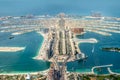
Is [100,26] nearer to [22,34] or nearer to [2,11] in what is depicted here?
[22,34]

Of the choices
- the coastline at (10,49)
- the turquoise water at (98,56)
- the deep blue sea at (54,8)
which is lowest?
the turquoise water at (98,56)

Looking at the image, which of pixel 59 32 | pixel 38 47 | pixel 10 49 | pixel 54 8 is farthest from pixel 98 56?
pixel 54 8

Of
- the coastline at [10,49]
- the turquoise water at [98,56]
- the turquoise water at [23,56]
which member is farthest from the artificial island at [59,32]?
the turquoise water at [23,56]

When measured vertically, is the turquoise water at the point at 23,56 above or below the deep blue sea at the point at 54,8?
below

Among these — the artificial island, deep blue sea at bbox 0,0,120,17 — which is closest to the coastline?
the artificial island

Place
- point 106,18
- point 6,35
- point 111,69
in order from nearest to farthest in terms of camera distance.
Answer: point 111,69 < point 6,35 < point 106,18

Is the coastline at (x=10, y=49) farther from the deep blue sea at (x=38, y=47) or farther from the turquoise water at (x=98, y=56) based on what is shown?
the turquoise water at (x=98, y=56)

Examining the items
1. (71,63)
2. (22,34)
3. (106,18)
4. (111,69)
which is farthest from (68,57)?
(106,18)
